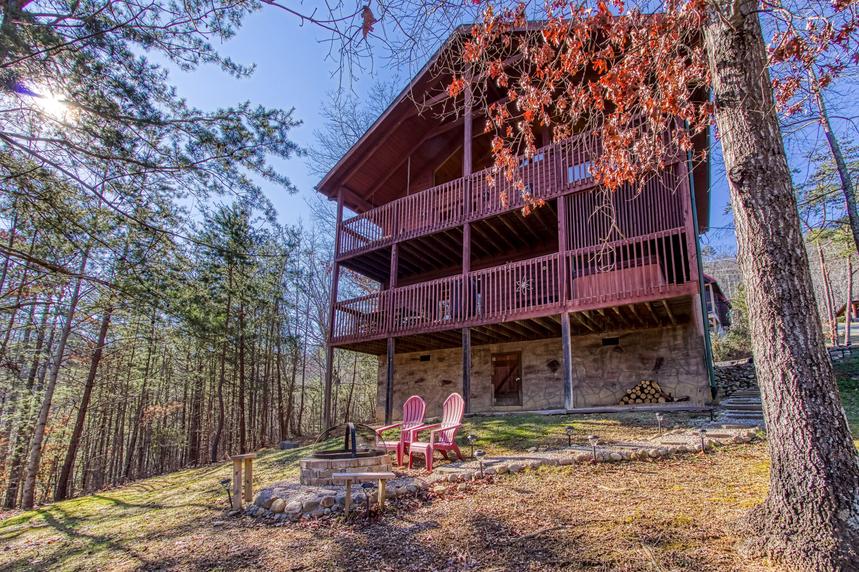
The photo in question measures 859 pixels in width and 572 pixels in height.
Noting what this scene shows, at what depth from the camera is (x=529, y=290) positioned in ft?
27.8

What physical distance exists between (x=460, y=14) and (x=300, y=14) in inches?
49.9

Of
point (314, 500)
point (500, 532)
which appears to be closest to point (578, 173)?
point (500, 532)

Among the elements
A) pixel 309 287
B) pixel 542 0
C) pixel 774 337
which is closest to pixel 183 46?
pixel 542 0

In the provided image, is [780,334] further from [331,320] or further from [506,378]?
[331,320]

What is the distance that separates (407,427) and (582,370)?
4.67 m

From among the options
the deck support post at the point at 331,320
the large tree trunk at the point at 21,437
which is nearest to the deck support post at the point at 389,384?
the deck support post at the point at 331,320

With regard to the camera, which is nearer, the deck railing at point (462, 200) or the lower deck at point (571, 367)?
the lower deck at point (571, 367)

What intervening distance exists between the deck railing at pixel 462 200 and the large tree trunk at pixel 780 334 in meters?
5.27

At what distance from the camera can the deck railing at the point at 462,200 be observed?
8375 mm

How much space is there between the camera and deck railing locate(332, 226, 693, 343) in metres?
7.07

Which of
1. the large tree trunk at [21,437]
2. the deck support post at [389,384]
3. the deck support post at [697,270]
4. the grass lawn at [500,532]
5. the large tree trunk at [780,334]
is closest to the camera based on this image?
the large tree trunk at [780,334]

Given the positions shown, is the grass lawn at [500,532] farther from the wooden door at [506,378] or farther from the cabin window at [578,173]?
the wooden door at [506,378]

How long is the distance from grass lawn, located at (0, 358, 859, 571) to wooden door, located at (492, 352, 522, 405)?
5.63 metres

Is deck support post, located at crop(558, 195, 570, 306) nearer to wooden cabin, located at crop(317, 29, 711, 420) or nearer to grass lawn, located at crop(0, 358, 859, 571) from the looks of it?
wooden cabin, located at crop(317, 29, 711, 420)
